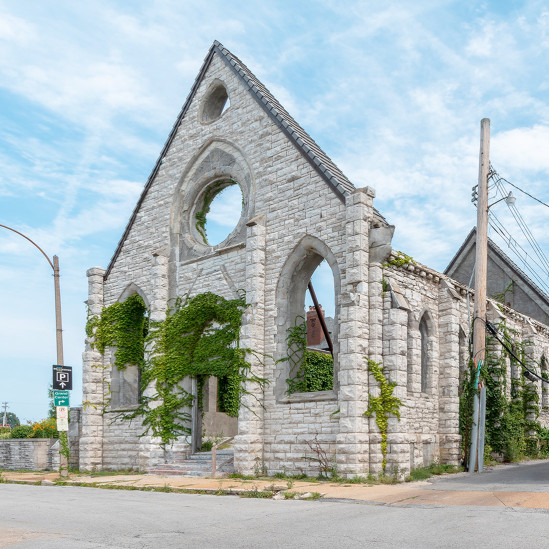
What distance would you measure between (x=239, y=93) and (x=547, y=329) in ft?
48.2

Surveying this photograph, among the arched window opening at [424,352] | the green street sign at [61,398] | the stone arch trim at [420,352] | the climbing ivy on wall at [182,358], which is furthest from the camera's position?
the green street sign at [61,398]

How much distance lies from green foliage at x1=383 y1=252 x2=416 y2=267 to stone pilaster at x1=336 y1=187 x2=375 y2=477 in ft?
3.89

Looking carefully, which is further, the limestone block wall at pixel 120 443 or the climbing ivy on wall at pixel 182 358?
the limestone block wall at pixel 120 443

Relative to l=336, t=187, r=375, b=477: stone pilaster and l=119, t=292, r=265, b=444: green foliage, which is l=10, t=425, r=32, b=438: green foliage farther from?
l=336, t=187, r=375, b=477: stone pilaster

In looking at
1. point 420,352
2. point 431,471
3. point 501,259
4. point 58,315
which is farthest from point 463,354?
point 58,315

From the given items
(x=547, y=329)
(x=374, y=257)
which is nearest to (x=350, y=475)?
(x=374, y=257)

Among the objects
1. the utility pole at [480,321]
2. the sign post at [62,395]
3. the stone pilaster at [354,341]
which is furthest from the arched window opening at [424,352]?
the sign post at [62,395]

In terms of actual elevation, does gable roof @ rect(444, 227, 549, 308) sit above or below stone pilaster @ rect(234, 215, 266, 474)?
above

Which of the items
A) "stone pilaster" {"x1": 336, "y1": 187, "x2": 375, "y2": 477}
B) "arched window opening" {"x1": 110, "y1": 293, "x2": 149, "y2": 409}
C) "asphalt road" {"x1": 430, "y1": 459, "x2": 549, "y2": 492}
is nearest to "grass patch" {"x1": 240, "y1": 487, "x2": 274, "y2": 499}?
"stone pilaster" {"x1": 336, "y1": 187, "x2": 375, "y2": 477}

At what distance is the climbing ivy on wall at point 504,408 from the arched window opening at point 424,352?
1.07 meters

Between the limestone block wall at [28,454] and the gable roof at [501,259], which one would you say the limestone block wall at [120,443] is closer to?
the limestone block wall at [28,454]

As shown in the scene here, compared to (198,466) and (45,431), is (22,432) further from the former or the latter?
(198,466)

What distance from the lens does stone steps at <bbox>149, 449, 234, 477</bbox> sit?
16719mm

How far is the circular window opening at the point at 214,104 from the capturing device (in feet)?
67.4
